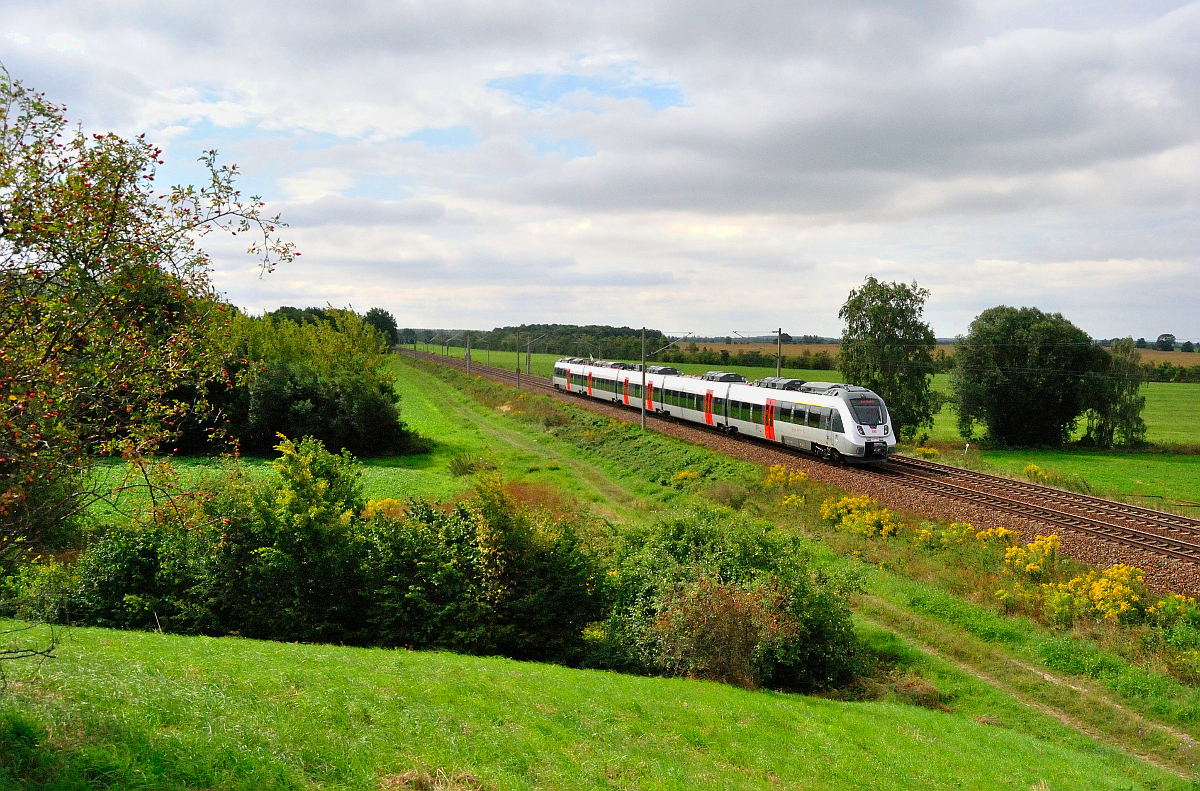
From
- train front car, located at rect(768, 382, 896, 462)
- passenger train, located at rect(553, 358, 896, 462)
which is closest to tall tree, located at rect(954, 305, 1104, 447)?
passenger train, located at rect(553, 358, 896, 462)

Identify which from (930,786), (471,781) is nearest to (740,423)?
(930,786)

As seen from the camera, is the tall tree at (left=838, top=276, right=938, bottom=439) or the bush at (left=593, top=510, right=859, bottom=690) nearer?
the bush at (left=593, top=510, right=859, bottom=690)

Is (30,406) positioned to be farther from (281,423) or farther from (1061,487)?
(281,423)

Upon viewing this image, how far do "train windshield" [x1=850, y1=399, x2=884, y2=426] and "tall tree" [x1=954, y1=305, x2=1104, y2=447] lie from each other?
24.9m

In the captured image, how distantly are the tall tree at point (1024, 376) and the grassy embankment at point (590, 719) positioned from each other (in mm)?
39288

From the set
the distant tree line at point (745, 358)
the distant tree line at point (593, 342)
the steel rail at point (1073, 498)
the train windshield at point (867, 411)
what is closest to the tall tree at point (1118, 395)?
the steel rail at point (1073, 498)

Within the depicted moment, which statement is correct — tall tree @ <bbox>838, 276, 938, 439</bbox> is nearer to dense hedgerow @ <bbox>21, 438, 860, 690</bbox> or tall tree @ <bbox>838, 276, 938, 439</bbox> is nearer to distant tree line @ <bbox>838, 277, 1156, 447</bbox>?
distant tree line @ <bbox>838, 277, 1156, 447</bbox>

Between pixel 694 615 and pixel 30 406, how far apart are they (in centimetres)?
1172

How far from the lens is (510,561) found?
16.4 m

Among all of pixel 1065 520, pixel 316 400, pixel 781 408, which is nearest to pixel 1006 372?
pixel 781 408

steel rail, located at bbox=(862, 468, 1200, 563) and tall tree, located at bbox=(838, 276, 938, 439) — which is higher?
tall tree, located at bbox=(838, 276, 938, 439)

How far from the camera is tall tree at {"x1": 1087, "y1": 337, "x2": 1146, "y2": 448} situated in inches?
2115

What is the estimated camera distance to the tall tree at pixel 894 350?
54.1m

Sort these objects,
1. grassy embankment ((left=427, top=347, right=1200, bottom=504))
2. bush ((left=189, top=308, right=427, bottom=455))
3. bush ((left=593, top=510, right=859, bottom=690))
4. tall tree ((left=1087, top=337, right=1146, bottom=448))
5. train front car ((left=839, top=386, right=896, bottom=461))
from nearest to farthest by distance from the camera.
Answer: bush ((left=593, top=510, right=859, bottom=690)) → train front car ((left=839, top=386, right=896, bottom=461)) → grassy embankment ((left=427, top=347, right=1200, bottom=504)) → bush ((left=189, top=308, right=427, bottom=455)) → tall tree ((left=1087, top=337, right=1146, bottom=448))
